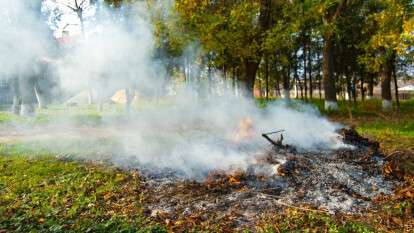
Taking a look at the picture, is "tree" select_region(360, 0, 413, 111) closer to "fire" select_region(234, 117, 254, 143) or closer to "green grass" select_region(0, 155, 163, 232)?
"fire" select_region(234, 117, 254, 143)

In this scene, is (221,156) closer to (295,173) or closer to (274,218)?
(295,173)

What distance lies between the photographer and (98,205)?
6246 mm

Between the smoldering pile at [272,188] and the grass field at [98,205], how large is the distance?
25 cm

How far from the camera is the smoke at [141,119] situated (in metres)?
8.55

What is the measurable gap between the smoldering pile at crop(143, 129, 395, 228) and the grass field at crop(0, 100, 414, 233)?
25 centimetres

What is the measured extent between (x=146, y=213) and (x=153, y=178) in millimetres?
1574

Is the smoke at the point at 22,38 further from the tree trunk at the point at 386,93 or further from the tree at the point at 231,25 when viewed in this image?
the tree trunk at the point at 386,93

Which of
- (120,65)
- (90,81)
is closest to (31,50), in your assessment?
(90,81)

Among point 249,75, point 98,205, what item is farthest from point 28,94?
→ point 98,205

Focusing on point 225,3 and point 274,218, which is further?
point 225,3

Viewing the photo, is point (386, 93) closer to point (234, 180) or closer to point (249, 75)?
point (249, 75)

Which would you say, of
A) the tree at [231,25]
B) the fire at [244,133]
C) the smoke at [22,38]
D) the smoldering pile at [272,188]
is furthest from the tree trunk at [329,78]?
the smoke at [22,38]

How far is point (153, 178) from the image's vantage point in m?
7.39

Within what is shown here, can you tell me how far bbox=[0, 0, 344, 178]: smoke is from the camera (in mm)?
8547
